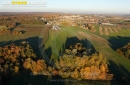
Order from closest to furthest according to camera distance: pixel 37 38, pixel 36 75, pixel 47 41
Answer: pixel 36 75 → pixel 47 41 → pixel 37 38

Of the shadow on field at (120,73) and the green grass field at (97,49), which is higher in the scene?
the green grass field at (97,49)

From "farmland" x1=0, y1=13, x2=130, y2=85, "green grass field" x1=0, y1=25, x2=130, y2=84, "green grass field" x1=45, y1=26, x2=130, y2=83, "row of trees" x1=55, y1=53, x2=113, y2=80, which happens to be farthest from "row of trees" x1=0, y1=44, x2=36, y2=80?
"row of trees" x1=55, y1=53, x2=113, y2=80

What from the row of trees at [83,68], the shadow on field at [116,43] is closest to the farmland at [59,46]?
the shadow on field at [116,43]

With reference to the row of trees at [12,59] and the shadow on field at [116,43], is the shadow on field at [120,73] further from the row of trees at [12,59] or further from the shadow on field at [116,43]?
the row of trees at [12,59]

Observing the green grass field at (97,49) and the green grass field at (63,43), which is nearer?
the green grass field at (97,49)

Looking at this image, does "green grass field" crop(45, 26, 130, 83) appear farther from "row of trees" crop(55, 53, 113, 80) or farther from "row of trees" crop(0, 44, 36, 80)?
"row of trees" crop(0, 44, 36, 80)

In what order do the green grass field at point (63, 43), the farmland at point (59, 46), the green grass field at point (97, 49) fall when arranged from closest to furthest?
the farmland at point (59, 46) → the green grass field at point (97, 49) → the green grass field at point (63, 43)

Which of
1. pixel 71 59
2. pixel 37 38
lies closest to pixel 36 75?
pixel 71 59

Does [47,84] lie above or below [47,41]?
below

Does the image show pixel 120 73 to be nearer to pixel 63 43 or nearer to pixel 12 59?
pixel 63 43

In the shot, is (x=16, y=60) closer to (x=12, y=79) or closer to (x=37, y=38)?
(x=12, y=79)
